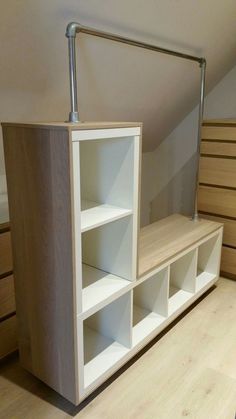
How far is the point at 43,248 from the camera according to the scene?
4.26ft

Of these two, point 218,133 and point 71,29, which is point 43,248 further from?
point 218,133

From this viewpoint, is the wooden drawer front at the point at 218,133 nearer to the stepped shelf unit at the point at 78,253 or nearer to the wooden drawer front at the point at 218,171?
the wooden drawer front at the point at 218,171

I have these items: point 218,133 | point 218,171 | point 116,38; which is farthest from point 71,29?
point 218,171

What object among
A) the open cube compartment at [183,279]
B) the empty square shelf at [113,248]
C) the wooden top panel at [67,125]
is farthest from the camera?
the open cube compartment at [183,279]

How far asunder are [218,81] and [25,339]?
235 cm

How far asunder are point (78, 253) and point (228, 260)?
162 cm

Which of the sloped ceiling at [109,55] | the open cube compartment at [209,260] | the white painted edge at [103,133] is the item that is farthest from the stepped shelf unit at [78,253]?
the open cube compartment at [209,260]

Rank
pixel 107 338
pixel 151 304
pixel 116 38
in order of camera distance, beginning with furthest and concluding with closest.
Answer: pixel 151 304, pixel 107 338, pixel 116 38

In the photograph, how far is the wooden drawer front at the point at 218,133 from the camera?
2273mm

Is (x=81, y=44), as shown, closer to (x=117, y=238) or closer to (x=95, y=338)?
(x=117, y=238)

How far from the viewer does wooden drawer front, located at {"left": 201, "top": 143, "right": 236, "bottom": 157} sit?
229 cm

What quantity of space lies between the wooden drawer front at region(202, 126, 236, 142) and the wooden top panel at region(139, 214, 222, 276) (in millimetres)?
586

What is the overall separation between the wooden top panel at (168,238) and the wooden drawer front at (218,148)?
48cm

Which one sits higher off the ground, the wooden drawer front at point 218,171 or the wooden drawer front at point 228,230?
the wooden drawer front at point 218,171
